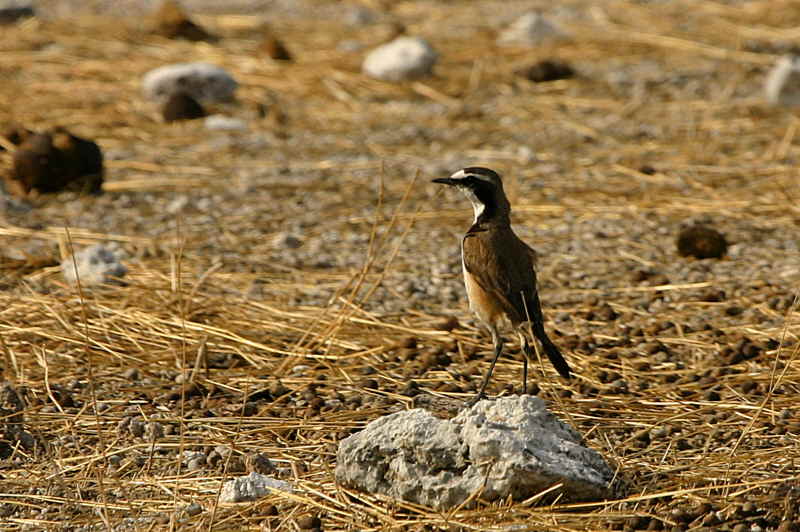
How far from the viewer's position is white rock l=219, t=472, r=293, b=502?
371 centimetres

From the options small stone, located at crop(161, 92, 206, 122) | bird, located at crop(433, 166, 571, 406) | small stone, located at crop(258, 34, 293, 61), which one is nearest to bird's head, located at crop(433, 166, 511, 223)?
bird, located at crop(433, 166, 571, 406)

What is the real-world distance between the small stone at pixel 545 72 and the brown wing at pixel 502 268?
5620 mm

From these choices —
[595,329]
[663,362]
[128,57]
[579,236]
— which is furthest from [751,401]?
[128,57]

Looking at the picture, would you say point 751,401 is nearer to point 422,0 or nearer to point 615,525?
point 615,525

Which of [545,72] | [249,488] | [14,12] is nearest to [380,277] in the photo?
[249,488]

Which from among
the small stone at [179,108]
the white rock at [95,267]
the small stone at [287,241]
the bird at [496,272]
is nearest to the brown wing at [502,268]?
the bird at [496,272]

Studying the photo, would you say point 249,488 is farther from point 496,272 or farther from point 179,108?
point 179,108

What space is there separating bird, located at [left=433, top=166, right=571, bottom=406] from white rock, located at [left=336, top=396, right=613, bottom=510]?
64 cm

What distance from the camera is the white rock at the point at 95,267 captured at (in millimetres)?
5852

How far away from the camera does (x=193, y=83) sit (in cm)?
945

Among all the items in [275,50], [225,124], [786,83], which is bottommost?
[225,124]

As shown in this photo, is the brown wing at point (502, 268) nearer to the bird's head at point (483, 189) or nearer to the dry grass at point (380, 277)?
the bird's head at point (483, 189)

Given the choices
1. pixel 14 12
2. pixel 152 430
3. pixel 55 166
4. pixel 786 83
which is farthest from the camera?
pixel 14 12

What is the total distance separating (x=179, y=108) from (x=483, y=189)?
4994mm
